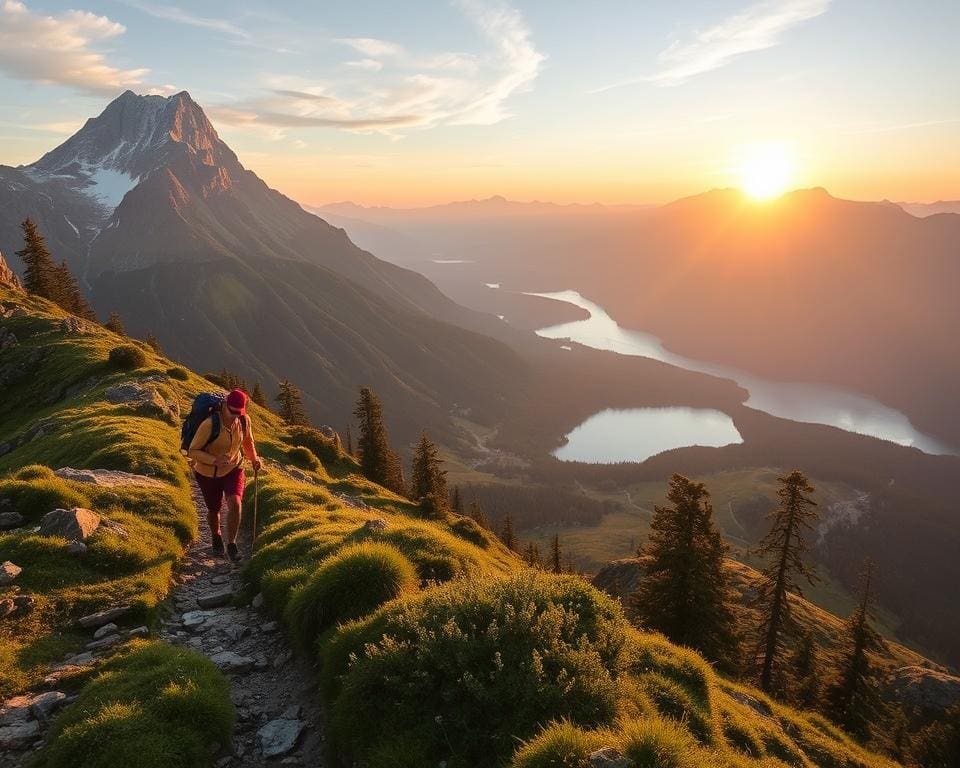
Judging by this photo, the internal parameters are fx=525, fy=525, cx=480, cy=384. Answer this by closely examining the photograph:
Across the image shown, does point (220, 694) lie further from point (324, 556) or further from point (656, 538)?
point (656, 538)

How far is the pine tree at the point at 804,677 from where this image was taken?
38.2 m

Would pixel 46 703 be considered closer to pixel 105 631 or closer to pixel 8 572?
pixel 105 631

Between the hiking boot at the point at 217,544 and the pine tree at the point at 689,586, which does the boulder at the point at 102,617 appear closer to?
the hiking boot at the point at 217,544

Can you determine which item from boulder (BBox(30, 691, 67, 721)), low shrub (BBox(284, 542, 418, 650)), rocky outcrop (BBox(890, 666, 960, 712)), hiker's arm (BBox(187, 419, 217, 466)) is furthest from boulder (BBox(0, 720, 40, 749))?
rocky outcrop (BBox(890, 666, 960, 712))

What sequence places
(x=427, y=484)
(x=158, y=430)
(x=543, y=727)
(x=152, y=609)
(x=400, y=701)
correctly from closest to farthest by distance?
1. (x=543, y=727)
2. (x=400, y=701)
3. (x=152, y=609)
4. (x=158, y=430)
5. (x=427, y=484)

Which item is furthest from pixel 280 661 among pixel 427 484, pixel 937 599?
pixel 937 599

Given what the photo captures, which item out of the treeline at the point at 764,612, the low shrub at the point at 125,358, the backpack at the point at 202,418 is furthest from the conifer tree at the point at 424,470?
the backpack at the point at 202,418

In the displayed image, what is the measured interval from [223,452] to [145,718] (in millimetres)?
7549

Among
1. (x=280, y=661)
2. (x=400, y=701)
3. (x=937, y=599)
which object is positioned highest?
(x=400, y=701)

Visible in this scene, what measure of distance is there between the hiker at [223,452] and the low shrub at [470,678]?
285 inches

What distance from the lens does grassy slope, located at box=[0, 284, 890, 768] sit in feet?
21.5

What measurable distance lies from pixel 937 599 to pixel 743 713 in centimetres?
23824

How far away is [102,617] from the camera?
10203mm

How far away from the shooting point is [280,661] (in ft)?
31.8
